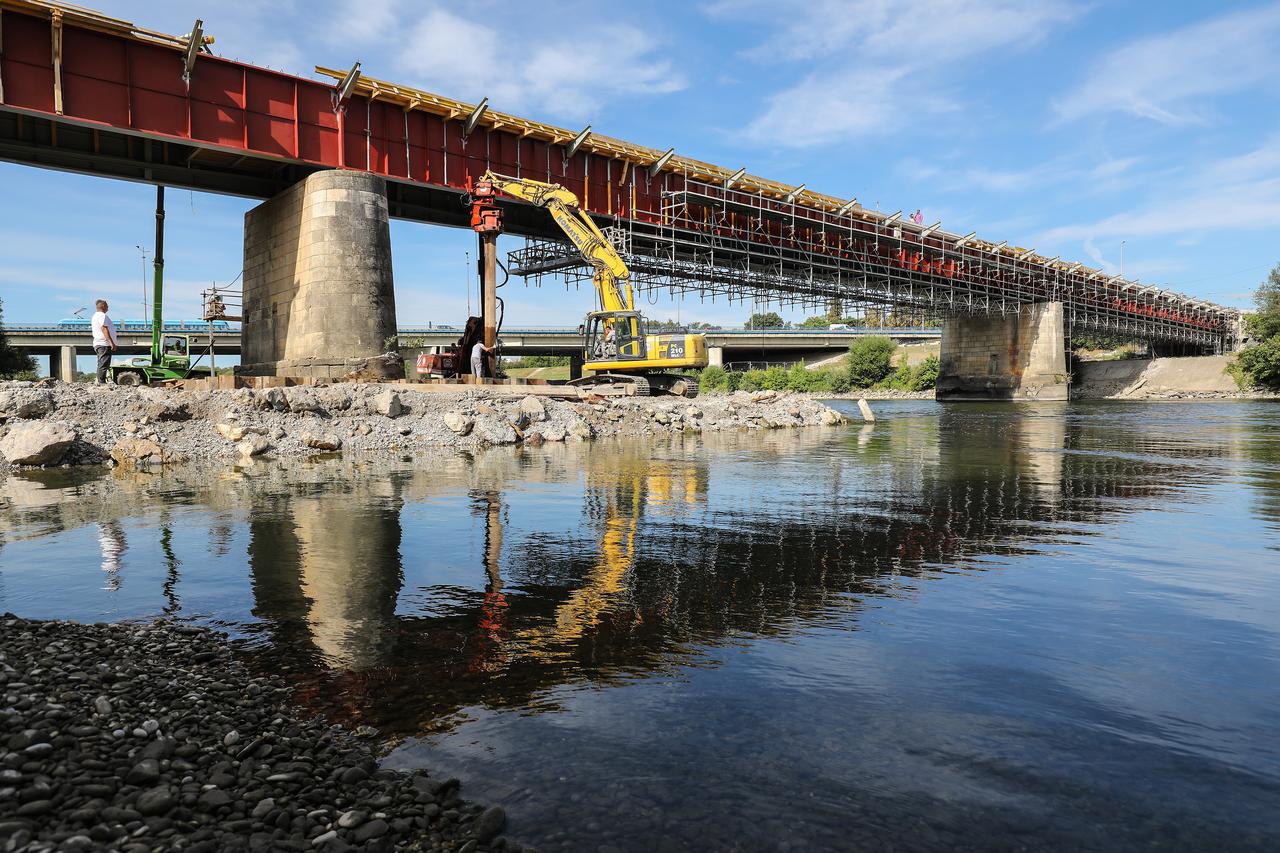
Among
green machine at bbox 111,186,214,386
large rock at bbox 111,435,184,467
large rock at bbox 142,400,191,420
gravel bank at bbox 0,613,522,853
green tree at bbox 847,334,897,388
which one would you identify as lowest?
gravel bank at bbox 0,613,522,853

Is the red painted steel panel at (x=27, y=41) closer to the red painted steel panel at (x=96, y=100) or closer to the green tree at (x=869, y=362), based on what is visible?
the red painted steel panel at (x=96, y=100)

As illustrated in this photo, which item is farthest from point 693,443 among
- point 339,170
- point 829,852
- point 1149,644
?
point 829,852

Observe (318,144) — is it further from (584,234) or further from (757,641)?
(757,641)

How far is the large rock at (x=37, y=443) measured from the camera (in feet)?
46.3

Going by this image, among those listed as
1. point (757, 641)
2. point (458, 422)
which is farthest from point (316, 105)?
point (757, 641)

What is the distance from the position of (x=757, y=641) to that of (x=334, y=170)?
2575cm

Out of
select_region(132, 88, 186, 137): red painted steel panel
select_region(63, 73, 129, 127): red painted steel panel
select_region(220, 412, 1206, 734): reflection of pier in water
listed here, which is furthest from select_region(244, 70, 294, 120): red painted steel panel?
select_region(220, 412, 1206, 734): reflection of pier in water

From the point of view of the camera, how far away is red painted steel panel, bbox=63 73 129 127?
21812 millimetres

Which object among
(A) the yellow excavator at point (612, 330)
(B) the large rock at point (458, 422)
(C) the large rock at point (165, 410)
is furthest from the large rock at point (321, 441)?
(A) the yellow excavator at point (612, 330)

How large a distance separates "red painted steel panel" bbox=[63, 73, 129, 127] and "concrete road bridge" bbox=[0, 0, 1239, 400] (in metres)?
0.04

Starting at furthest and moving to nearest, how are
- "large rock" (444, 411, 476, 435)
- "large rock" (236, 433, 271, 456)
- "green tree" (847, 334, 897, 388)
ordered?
"green tree" (847, 334, 897, 388) < "large rock" (444, 411, 476, 435) < "large rock" (236, 433, 271, 456)

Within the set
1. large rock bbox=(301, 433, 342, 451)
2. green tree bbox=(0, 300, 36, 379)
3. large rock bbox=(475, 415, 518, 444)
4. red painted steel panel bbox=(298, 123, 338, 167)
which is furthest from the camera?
green tree bbox=(0, 300, 36, 379)

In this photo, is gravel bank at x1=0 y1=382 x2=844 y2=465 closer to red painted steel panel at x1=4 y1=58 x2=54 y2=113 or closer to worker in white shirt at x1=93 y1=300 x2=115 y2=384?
worker in white shirt at x1=93 y1=300 x2=115 y2=384

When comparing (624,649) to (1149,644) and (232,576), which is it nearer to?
(1149,644)
